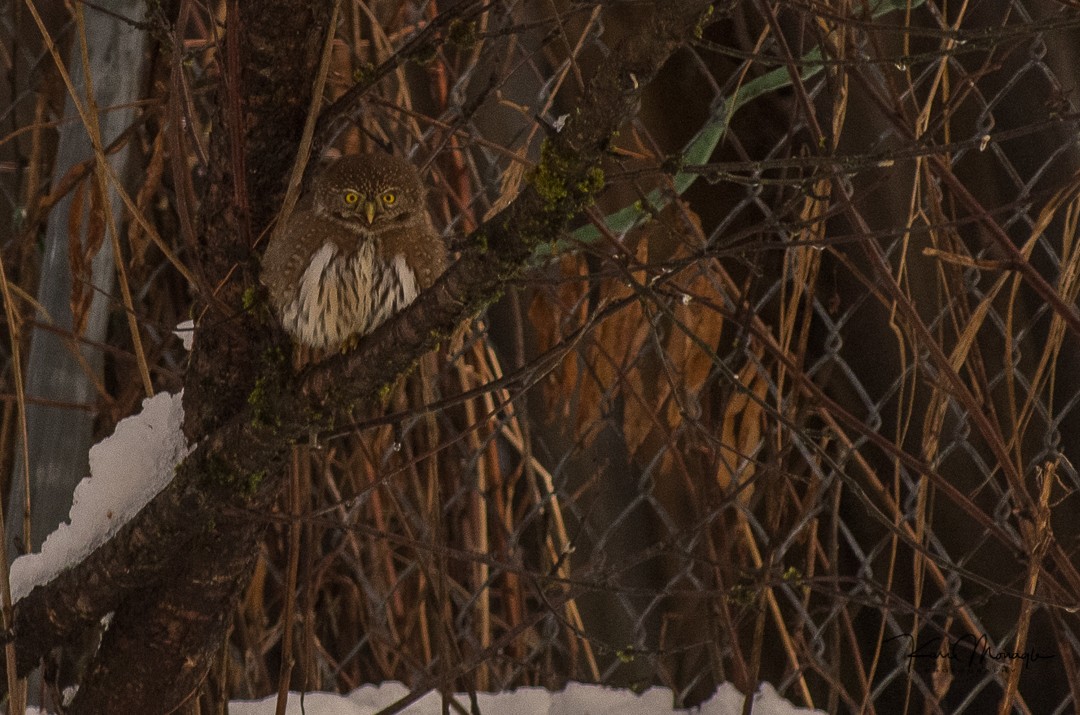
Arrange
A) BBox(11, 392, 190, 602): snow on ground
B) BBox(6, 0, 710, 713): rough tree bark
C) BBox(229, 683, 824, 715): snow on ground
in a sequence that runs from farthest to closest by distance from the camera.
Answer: BBox(229, 683, 824, 715): snow on ground → BBox(11, 392, 190, 602): snow on ground → BBox(6, 0, 710, 713): rough tree bark

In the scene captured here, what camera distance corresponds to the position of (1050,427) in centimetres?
211

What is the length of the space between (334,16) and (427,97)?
3.94 feet

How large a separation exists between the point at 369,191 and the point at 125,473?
55 cm

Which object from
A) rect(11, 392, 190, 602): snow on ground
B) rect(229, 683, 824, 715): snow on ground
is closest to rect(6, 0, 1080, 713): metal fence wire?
rect(229, 683, 824, 715): snow on ground

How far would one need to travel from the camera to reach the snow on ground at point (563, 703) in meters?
2.20

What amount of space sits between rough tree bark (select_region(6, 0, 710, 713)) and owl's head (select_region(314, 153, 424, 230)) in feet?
0.23

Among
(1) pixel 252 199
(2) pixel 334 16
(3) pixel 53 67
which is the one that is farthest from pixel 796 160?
Result: (3) pixel 53 67

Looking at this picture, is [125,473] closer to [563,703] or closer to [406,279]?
[406,279]

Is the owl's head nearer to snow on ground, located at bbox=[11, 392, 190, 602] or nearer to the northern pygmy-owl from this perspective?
the northern pygmy-owl

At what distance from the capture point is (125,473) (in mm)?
1591

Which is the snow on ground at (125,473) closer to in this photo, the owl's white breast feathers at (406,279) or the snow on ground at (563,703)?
the owl's white breast feathers at (406,279)

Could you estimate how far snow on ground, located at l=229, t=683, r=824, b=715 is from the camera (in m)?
2.20

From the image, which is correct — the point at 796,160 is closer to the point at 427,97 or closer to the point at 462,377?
the point at 462,377

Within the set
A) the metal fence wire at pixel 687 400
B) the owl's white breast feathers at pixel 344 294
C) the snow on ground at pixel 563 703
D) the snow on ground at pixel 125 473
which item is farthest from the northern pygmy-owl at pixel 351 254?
the snow on ground at pixel 563 703
